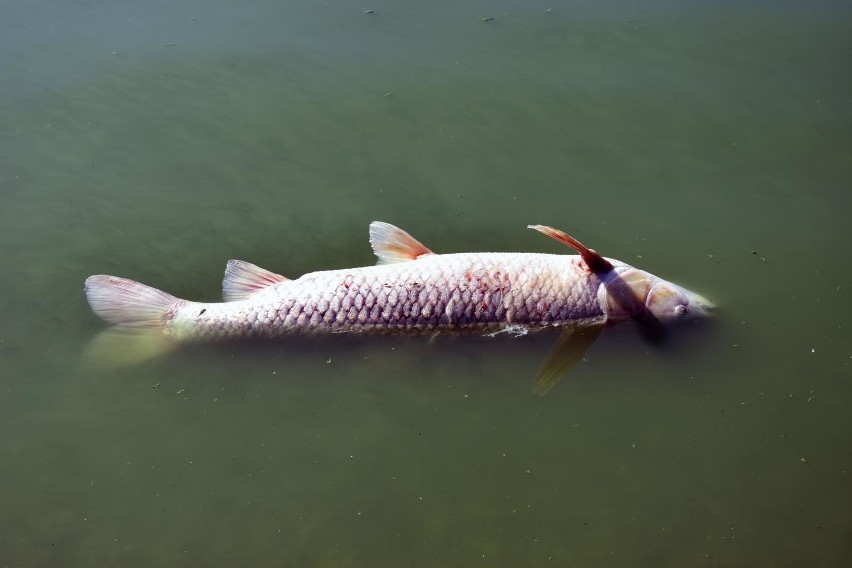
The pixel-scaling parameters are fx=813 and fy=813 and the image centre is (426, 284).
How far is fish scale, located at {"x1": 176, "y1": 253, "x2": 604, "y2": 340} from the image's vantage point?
13.2 feet

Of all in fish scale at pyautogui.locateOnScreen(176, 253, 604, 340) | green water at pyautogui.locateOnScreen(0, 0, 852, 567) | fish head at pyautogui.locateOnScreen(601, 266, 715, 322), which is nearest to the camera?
green water at pyautogui.locateOnScreen(0, 0, 852, 567)

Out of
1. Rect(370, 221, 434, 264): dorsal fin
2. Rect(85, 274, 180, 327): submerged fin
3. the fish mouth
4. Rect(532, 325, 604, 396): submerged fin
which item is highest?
Rect(370, 221, 434, 264): dorsal fin

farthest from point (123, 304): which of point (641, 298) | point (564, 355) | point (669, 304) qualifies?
point (669, 304)

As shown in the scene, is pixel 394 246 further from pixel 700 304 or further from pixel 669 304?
pixel 700 304

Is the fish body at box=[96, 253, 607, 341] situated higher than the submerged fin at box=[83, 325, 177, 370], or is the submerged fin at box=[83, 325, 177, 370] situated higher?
the fish body at box=[96, 253, 607, 341]

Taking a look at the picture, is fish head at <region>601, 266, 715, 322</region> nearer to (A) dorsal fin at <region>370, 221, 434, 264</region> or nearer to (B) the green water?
(B) the green water

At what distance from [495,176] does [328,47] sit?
177 cm

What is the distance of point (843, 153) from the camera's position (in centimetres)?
524

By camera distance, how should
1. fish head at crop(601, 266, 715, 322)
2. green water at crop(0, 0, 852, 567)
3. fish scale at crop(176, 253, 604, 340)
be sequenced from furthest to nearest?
fish head at crop(601, 266, 715, 322), fish scale at crop(176, 253, 604, 340), green water at crop(0, 0, 852, 567)

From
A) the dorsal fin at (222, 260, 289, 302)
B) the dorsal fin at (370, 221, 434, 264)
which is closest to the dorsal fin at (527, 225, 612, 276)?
Answer: the dorsal fin at (370, 221, 434, 264)

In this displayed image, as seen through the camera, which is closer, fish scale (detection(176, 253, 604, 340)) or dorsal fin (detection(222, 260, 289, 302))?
fish scale (detection(176, 253, 604, 340))

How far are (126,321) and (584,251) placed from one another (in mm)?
2334

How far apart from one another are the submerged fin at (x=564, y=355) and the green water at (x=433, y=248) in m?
0.06

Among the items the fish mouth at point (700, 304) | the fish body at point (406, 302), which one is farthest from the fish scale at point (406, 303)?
the fish mouth at point (700, 304)
